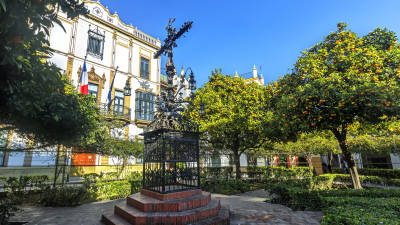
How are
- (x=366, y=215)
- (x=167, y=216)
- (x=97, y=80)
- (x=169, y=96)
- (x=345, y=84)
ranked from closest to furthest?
1. (x=366, y=215)
2. (x=167, y=216)
3. (x=169, y=96)
4. (x=345, y=84)
5. (x=97, y=80)

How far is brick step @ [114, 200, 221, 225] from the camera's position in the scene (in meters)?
4.68

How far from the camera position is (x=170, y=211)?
5.02m

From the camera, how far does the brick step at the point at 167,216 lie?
468 centimetres

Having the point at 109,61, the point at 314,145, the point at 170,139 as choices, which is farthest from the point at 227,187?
the point at 109,61

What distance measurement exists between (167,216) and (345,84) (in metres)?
7.60

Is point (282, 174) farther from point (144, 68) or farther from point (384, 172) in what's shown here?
point (144, 68)

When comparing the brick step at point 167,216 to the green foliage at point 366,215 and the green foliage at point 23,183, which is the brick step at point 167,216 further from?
the green foliage at point 23,183

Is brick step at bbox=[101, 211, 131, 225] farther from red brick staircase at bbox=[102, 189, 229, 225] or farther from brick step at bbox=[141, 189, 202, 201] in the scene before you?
brick step at bbox=[141, 189, 202, 201]

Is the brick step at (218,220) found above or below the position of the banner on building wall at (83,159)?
below

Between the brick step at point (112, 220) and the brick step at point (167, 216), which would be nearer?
the brick step at point (167, 216)

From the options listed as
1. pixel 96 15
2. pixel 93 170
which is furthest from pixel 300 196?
pixel 96 15

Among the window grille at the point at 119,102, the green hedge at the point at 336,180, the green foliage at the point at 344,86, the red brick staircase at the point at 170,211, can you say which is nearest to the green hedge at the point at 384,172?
the green hedge at the point at 336,180

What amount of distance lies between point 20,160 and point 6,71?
16.6 metres

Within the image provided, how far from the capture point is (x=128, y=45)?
2361cm
